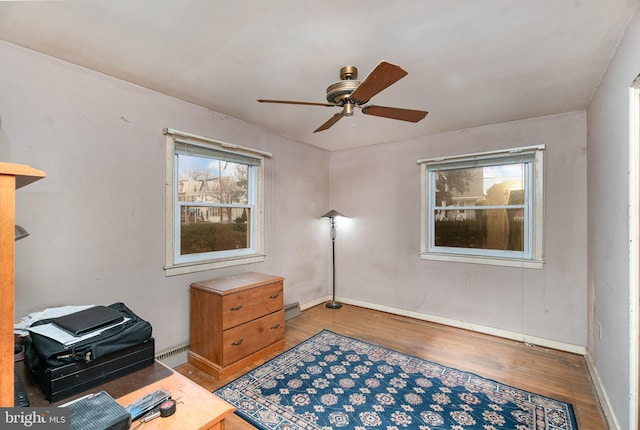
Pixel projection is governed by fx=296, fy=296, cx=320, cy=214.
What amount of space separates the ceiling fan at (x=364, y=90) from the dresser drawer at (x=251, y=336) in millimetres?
1913

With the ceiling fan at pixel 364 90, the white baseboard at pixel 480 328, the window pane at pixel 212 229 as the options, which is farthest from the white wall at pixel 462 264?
the ceiling fan at pixel 364 90

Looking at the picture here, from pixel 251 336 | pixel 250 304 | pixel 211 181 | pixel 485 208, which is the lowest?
pixel 251 336

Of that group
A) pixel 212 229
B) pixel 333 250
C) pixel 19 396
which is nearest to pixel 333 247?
pixel 333 250

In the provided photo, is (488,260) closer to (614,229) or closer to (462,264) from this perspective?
(462,264)

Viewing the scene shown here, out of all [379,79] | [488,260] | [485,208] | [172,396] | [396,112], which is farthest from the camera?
[485,208]

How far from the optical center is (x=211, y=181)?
3.10 meters

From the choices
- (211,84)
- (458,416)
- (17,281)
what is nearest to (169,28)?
(211,84)

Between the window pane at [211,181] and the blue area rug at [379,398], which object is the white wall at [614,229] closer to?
the blue area rug at [379,398]

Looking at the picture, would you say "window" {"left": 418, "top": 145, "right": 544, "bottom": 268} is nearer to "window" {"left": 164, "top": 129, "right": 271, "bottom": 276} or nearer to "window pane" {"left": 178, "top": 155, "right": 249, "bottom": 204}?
"window" {"left": 164, "top": 129, "right": 271, "bottom": 276}

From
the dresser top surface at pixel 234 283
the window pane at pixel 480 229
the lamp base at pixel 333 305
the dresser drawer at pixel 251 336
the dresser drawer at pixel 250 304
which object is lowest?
→ the lamp base at pixel 333 305

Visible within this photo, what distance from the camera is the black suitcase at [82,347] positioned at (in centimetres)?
122

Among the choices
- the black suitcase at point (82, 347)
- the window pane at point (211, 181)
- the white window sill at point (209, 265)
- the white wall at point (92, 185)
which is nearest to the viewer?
the black suitcase at point (82, 347)

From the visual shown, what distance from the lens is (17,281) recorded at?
1844 millimetres

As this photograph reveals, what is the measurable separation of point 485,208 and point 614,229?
158cm
